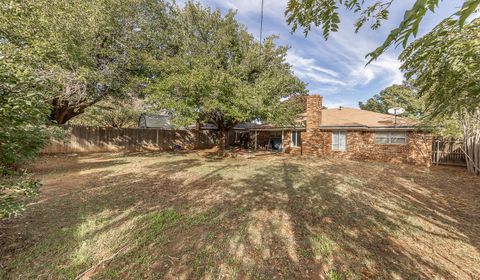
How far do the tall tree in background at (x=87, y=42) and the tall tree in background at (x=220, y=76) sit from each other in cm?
159

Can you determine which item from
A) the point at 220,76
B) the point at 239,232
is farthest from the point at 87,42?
the point at 239,232

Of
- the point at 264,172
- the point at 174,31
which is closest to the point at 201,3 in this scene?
the point at 174,31

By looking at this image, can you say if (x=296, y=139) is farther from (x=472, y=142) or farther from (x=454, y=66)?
(x=454, y=66)

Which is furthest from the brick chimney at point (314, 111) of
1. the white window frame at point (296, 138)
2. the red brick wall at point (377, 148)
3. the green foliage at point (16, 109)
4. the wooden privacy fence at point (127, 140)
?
the green foliage at point (16, 109)

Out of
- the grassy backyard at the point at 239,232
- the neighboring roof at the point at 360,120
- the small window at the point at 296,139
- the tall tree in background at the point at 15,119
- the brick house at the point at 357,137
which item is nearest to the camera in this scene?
the tall tree in background at the point at 15,119

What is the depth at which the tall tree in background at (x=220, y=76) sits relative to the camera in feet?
33.6

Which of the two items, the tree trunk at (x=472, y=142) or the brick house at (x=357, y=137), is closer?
the tree trunk at (x=472, y=142)

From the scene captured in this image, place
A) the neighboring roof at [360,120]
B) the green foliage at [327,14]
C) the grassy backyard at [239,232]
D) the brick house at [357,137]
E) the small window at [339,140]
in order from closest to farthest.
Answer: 1. the green foliage at [327,14]
2. the grassy backyard at [239,232]
3. the brick house at [357,137]
4. the neighboring roof at [360,120]
5. the small window at [339,140]

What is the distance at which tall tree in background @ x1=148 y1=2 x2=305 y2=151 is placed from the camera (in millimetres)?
10250

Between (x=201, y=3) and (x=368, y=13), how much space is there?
40.9 ft

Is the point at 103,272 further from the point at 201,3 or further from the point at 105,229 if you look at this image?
the point at 201,3

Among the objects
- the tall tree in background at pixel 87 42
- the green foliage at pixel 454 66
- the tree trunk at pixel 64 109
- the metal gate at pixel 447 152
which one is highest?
the tall tree in background at pixel 87 42

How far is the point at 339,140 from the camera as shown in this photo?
1495 cm

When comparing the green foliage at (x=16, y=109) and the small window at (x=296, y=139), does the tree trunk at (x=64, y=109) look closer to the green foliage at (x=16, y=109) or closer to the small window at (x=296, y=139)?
the green foliage at (x=16, y=109)
